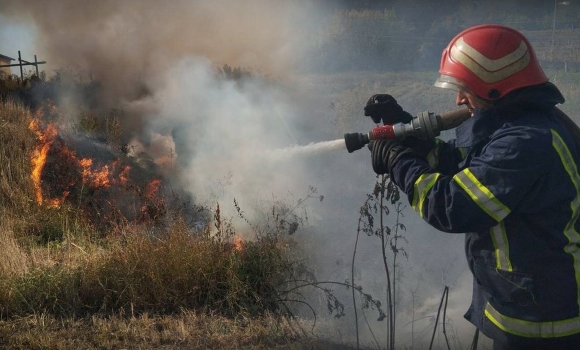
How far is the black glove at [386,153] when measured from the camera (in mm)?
2482

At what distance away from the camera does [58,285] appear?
13.9 ft

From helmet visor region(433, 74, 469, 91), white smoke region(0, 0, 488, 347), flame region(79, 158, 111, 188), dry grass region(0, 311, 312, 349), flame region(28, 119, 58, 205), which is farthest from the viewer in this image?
flame region(79, 158, 111, 188)

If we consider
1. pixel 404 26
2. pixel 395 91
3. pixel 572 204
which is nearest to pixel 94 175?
pixel 572 204

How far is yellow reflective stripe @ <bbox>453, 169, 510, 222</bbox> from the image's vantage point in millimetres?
2123

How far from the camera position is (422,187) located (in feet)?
7.50

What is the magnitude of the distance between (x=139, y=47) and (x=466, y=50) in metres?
13.4

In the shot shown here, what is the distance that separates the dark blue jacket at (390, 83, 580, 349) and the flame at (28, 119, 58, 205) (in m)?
6.01

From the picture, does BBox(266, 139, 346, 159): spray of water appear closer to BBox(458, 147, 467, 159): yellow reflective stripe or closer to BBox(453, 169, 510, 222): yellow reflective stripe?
BBox(458, 147, 467, 159): yellow reflective stripe

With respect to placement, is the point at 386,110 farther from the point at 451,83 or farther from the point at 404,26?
the point at 404,26

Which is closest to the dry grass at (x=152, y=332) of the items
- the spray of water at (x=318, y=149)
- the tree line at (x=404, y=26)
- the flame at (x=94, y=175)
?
the spray of water at (x=318, y=149)

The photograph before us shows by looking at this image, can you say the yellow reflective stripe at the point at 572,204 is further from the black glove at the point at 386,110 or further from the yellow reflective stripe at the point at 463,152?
the black glove at the point at 386,110

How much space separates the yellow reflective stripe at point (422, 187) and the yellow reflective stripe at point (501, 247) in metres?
0.30

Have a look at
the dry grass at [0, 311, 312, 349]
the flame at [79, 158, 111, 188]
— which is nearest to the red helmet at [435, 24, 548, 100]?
the dry grass at [0, 311, 312, 349]

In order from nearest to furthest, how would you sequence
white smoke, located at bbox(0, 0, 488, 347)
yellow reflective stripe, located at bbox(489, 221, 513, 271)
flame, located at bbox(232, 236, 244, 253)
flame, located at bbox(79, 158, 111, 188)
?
yellow reflective stripe, located at bbox(489, 221, 513, 271) → flame, located at bbox(232, 236, 244, 253) → white smoke, located at bbox(0, 0, 488, 347) → flame, located at bbox(79, 158, 111, 188)
